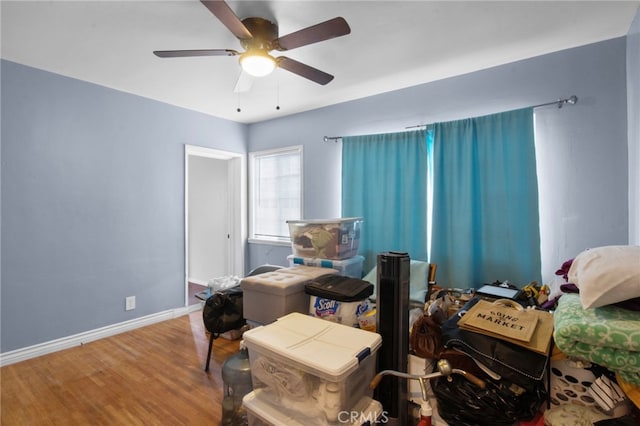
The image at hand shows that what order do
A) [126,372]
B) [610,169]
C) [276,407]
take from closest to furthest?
[276,407], [610,169], [126,372]

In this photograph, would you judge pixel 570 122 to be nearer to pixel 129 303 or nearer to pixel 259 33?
pixel 259 33

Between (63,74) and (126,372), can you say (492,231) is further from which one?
(63,74)

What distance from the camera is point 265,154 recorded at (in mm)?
4133

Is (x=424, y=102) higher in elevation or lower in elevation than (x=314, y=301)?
higher

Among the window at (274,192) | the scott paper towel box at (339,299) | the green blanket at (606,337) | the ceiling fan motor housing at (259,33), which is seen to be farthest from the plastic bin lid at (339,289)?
the window at (274,192)

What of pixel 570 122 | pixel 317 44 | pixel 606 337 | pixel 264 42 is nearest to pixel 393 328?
pixel 606 337

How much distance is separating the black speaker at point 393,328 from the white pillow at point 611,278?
0.68 m

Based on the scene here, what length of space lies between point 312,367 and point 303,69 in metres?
1.81

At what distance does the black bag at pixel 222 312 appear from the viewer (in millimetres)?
2322

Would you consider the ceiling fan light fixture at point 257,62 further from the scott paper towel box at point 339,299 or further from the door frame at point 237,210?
the door frame at point 237,210

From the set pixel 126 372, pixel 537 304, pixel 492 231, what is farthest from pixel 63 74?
pixel 537 304

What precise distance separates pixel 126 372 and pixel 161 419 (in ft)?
2.44

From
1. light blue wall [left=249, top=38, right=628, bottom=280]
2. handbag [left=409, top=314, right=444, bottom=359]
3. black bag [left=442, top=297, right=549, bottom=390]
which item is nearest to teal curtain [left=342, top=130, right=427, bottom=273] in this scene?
light blue wall [left=249, top=38, right=628, bottom=280]

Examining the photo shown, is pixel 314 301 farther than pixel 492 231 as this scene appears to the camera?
No
